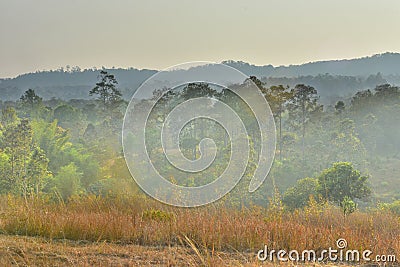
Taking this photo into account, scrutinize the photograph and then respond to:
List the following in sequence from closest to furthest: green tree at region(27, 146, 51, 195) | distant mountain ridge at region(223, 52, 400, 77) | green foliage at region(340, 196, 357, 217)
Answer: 1. green foliage at region(340, 196, 357, 217)
2. green tree at region(27, 146, 51, 195)
3. distant mountain ridge at region(223, 52, 400, 77)

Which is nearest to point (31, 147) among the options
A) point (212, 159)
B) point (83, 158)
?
point (83, 158)

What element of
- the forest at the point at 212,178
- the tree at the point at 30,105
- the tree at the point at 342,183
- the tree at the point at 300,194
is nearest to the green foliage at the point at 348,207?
the forest at the point at 212,178

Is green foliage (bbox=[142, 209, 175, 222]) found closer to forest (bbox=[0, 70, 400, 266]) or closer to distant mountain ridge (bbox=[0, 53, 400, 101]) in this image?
forest (bbox=[0, 70, 400, 266])

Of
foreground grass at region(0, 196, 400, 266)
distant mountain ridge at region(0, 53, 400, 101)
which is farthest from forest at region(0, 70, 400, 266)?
distant mountain ridge at region(0, 53, 400, 101)

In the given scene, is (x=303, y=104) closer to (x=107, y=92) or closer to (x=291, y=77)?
(x=107, y=92)

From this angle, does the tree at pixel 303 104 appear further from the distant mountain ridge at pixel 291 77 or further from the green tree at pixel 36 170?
the green tree at pixel 36 170

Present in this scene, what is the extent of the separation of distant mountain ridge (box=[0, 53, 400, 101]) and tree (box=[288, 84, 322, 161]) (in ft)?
33.4

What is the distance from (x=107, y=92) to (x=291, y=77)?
64.2ft

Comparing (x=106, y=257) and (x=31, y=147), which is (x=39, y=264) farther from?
(x=31, y=147)

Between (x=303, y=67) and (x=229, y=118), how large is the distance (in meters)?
31.6

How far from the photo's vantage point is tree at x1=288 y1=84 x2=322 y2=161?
2583 cm

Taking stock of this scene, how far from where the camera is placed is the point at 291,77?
1667 inches

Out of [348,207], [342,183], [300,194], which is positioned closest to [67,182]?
[300,194]

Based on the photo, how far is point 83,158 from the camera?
2164 centimetres
